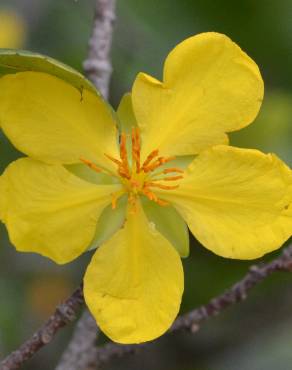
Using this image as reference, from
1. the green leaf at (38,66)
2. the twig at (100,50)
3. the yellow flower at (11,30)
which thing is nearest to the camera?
the green leaf at (38,66)

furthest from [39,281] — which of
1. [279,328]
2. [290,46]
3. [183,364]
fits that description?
[290,46]

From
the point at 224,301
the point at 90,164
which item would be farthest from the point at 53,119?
the point at 224,301

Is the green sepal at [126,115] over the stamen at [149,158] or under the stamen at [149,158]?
over

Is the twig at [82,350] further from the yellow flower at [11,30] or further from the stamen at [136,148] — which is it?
the yellow flower at [11,30]

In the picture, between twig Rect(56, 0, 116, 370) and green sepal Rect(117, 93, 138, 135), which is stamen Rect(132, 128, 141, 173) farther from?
twig Rect(56, 0, 116, 370)

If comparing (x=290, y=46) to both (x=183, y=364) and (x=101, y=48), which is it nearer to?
(x=101, y=48)

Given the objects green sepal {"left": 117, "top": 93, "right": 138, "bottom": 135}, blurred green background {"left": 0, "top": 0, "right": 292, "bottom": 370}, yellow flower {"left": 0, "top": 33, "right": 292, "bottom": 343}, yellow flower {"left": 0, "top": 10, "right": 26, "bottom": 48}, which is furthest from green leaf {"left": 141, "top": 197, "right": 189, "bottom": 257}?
yellow flower {"left": 0, "top": 10, "right": 26, "bottom": 48}

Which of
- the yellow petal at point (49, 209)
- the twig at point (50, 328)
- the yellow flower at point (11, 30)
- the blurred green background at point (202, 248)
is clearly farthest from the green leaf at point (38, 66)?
the yellow flower at point (11, 30)
